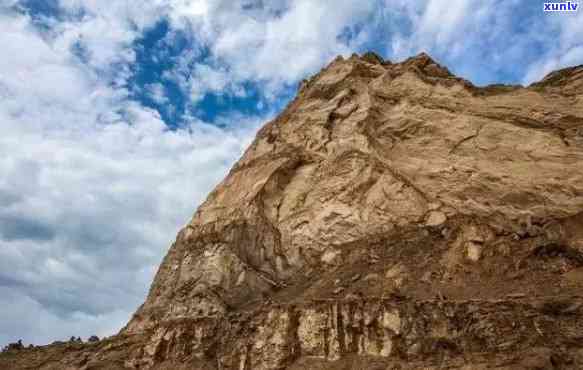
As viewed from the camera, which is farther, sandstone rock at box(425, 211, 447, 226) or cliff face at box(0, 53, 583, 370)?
sandstone rock at box(425, 211, 447, 226)

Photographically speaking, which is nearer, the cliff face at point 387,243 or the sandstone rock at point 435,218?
the cliff face at point 387,243

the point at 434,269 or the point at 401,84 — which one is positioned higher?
Answer: the point at 401,84

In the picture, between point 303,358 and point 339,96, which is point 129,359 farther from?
point 339,96

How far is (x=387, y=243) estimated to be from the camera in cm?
2472

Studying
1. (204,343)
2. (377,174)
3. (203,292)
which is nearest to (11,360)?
(203,292)

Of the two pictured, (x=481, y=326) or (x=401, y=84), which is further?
(x=401, y=84)

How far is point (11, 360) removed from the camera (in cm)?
2994

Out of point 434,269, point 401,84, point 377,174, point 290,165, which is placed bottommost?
point 434,269

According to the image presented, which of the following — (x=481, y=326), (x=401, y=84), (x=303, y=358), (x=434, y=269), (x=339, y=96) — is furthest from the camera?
(x=339, y=96)

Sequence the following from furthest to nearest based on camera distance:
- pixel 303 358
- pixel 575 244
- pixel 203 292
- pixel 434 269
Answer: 1. pixel 203 292
2. pixel 434 269
3. pixel 575 244
4. pixel 303 358

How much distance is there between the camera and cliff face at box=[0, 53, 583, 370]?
1728 cm

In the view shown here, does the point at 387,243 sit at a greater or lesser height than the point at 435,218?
lesser

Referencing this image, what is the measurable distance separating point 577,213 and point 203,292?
661 inches

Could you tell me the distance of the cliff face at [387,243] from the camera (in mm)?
17281
